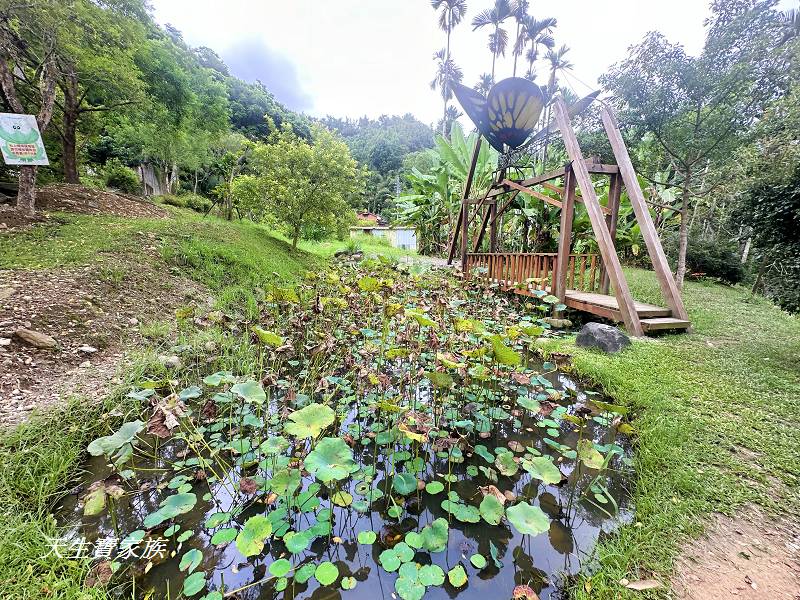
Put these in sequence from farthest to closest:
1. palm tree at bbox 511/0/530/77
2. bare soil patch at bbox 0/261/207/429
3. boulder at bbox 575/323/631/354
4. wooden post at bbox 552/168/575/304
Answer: palm tree at bbox 511/0/530/77 → wooden post at bbox 552/168/575/304 → boulder at bbox 575/323/631/354 → bare soil patch at bbox 0/261/207/429

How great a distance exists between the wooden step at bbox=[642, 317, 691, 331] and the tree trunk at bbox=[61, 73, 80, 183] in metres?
10.7

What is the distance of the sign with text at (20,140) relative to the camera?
4.24 m

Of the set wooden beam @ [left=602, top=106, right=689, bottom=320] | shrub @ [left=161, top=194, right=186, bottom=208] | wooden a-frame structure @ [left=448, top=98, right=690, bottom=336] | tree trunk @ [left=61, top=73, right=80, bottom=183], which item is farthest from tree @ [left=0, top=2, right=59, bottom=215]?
shrub @ [left=161, top=194, right=186, bottom=208]

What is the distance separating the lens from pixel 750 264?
29.4ft

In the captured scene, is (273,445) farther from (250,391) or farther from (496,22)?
(496,22)

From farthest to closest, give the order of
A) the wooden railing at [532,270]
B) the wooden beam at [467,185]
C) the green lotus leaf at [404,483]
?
the wooden beam at [467,185] < the wooden railing at [532,270] < the green lotus leaf at [404,483]

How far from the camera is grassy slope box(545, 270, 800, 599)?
139cm

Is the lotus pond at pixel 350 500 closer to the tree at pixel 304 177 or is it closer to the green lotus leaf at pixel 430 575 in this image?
the green lotus leaf at pixel 430 575

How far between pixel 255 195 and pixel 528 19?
72.5 feet

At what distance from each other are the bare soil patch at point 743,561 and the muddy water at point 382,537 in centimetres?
30

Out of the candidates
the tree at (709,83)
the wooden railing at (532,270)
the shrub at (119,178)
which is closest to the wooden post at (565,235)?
the wooden railing at (532,270)

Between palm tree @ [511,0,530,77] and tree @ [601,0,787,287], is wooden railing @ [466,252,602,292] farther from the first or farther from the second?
palm tree @ [511,0,530,77]

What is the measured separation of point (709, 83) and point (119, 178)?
1834 cm

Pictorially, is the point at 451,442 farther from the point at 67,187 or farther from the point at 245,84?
the point at 245,84
